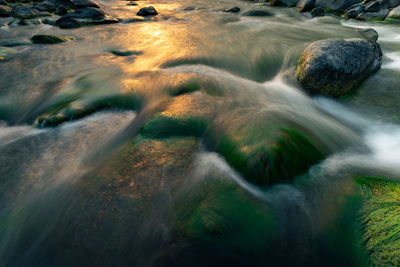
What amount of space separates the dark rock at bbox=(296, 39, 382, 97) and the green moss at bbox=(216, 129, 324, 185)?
2583mm

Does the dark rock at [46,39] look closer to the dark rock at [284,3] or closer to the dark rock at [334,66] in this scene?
the dark rock at [334,66]

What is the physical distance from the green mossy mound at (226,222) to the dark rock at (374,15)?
1391cm

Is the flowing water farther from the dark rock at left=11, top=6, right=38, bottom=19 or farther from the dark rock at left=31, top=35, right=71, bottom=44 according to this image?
the dark rock at left=11, top=6, right=38, bottom=19

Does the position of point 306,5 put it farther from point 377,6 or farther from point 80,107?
point 80,107

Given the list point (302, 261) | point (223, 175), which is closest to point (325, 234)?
point (302, 261)

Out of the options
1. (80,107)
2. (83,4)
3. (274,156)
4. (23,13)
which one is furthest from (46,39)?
(274,156)

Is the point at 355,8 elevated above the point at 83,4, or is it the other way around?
the point at 355,8

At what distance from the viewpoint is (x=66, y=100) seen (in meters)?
4.44

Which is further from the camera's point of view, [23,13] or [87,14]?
[23,13]

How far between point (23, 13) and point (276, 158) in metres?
16.4

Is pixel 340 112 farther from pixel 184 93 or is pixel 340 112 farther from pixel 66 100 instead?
pixel 66 100

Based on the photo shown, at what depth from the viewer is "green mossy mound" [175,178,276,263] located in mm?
1971

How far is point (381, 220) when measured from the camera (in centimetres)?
196

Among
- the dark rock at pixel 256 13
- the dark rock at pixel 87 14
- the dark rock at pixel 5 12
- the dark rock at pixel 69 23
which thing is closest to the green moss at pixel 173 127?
the dark rock at pixel 69 23
